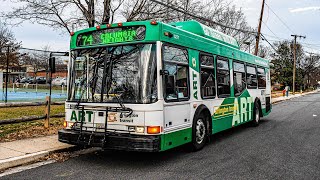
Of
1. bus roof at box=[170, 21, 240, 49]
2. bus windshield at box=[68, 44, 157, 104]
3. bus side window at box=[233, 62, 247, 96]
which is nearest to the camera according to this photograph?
bus windshield at box=[68, 44, 157, 104]

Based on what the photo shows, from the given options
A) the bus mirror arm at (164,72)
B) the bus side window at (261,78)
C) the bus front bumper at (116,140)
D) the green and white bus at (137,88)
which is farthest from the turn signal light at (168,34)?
the bus side window at (261,78)

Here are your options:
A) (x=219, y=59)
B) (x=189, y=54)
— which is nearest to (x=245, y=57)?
(x=219, y=59)

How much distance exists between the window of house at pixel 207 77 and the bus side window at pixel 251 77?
3.48 meters

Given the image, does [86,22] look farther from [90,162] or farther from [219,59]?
[90,162]

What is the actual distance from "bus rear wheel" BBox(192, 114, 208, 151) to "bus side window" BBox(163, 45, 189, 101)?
32.2 inches

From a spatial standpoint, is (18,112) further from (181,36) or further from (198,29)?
(181,36)

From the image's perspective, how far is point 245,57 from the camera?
11453 millimetres

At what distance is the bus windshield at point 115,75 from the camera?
6.14 meters

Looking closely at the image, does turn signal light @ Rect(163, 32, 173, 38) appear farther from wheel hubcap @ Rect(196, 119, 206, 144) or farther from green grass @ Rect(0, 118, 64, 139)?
green grass @ Rect(0, 118, 64, 139)

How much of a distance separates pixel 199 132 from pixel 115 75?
265 cm

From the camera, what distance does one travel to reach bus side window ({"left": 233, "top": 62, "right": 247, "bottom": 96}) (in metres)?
10.2

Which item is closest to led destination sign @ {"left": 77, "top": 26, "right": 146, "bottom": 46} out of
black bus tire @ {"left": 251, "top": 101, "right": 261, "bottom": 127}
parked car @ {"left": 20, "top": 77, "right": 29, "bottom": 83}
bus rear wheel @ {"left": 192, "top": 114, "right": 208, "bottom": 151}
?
bus rear wheel @ {"left": 192, "top": 114, "right": 208, "bottom": 151}

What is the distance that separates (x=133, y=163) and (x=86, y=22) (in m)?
8.59

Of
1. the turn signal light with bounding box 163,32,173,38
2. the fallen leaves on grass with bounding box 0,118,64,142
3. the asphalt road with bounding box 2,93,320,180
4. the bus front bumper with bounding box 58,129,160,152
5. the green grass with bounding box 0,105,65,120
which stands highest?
the turn signal light with bounding box 163,32,173,38
